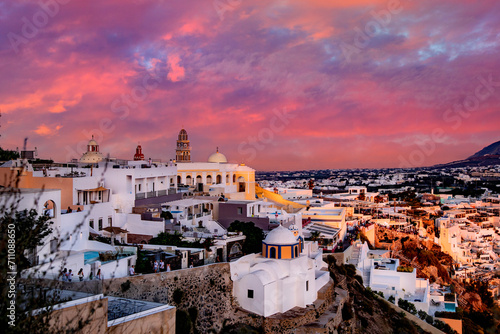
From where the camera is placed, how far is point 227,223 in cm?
2038

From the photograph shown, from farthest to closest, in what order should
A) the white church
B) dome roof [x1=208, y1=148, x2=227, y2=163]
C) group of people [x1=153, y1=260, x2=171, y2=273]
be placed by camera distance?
dome roof [x1=208, y1=148, x2=227, y2=163]
the white church
group of people [x1=153, y1=260, x2=171, y2=273]

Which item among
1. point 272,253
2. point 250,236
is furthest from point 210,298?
point 250,236

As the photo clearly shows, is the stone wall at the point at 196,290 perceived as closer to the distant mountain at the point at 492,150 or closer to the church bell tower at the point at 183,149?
the church bell tower at the point at 183,149

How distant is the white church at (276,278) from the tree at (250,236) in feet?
5.15

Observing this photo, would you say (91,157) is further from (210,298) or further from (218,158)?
(210,298)

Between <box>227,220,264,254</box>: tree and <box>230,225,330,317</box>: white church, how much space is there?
1.57 meters

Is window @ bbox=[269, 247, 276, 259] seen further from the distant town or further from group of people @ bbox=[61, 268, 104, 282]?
group of people @ bbox=[61, 268, 104, 282]

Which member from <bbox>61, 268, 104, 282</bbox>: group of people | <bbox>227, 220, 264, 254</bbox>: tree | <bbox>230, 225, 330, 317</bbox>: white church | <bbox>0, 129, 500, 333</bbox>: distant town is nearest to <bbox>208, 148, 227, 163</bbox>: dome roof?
<bbox>0, 129, 500, 333</bbox>: distant town

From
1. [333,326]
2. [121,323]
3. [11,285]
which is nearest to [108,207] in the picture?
[333,326]

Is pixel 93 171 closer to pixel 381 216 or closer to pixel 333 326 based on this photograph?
pixel 333 326

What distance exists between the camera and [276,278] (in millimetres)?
13828

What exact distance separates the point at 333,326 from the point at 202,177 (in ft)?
52.3

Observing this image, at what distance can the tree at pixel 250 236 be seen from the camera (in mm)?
16547

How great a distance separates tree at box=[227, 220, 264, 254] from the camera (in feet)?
54.3
